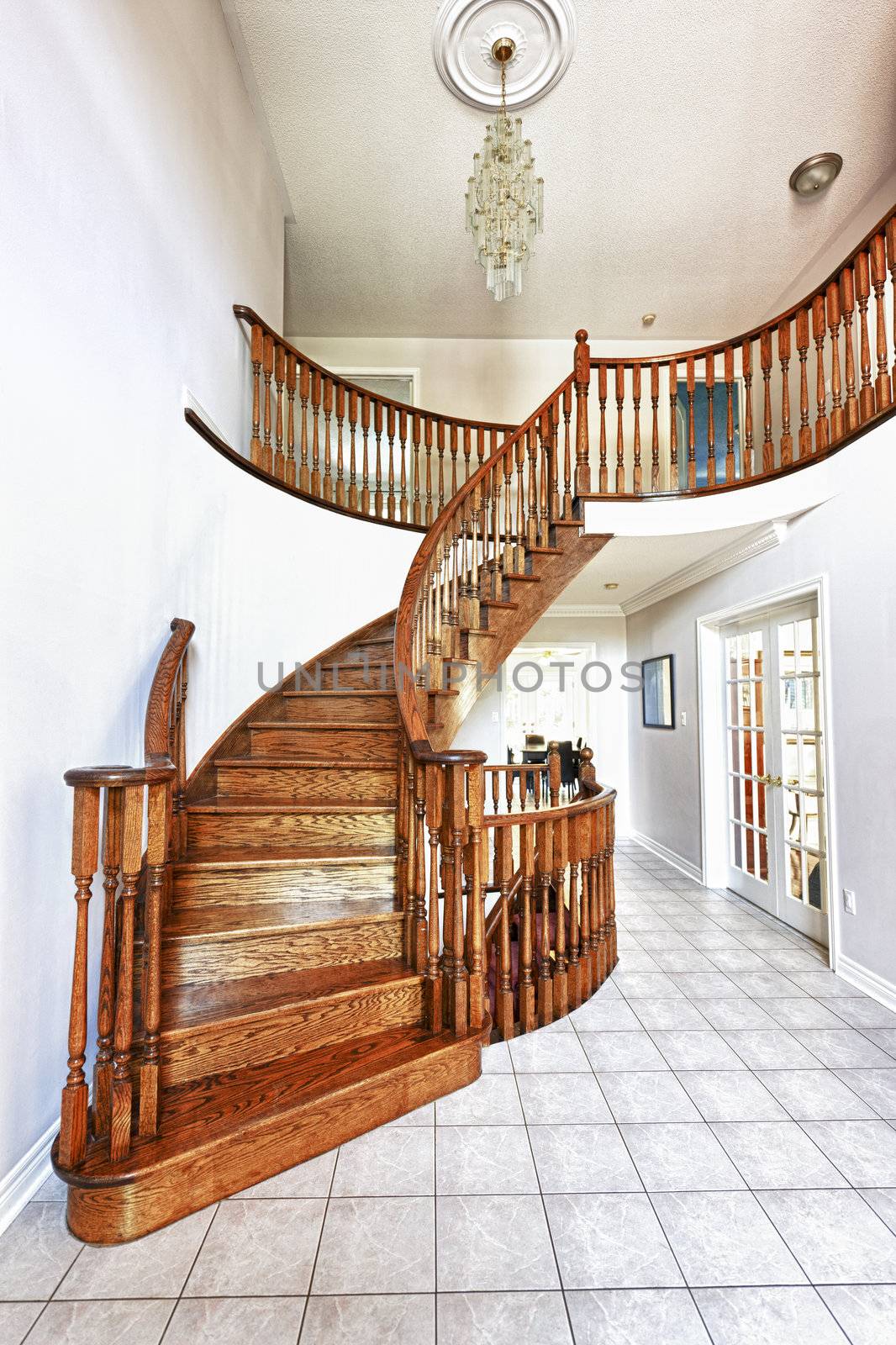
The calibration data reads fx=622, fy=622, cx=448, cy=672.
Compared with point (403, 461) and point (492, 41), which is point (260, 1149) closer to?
point (403, 461)

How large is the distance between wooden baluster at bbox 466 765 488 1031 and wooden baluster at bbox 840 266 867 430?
2716 millimetres

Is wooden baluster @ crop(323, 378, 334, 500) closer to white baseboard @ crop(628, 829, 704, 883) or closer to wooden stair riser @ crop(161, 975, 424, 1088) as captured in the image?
wooden stair riser @ crop(161, 975, 424, 1088)

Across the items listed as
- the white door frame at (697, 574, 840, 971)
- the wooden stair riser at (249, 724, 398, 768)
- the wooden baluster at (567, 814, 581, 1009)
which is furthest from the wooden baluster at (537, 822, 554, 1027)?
the white door frame at (697, 574, 840, 971)

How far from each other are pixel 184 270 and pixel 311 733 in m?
2.18

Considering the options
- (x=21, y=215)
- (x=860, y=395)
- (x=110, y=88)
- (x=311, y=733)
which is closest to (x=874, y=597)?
(x=860, y=395)

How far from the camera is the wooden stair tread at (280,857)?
225cm

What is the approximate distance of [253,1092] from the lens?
1.70m

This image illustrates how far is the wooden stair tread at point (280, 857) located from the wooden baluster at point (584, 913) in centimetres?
85

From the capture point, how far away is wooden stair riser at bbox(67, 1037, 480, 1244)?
56.1 inches

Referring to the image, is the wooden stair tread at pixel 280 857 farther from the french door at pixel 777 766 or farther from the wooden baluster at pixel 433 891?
the french door at pixel 777 766

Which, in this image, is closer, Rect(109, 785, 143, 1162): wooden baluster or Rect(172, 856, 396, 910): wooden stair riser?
Rect(109, 785, 143, 1162): wooden baluster

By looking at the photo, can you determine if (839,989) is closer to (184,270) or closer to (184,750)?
(184,750)

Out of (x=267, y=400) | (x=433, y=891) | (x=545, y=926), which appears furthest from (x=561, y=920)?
(x=267, y=400)

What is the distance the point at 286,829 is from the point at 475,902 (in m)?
0.87
